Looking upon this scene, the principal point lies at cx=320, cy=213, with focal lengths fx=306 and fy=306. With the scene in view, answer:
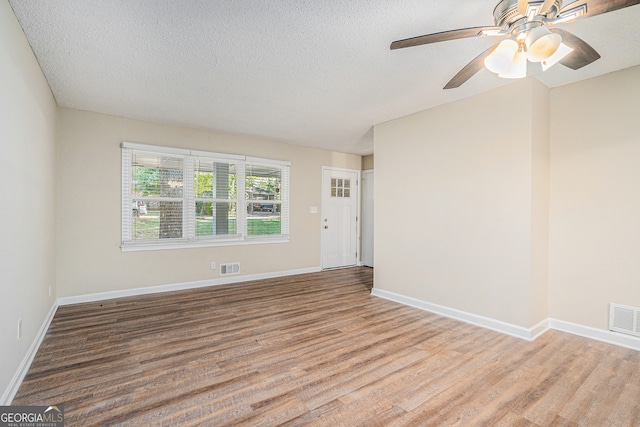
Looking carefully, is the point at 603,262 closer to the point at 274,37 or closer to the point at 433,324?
the point at 433,324

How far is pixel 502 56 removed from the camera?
6.10 ft

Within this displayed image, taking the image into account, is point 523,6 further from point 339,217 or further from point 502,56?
point 339,217

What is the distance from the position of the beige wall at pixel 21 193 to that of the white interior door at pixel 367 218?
5199 millimetres

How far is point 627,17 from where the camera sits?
2004 mm

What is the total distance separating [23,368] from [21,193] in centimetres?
125

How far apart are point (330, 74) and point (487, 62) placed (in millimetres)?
1352

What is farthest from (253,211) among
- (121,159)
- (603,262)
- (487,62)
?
(603,262)

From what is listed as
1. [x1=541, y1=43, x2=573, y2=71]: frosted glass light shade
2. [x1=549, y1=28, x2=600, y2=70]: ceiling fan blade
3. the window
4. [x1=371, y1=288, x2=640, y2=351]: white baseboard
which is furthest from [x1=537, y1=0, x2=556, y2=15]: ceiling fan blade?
the window

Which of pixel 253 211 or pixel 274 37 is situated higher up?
pixel 274 37

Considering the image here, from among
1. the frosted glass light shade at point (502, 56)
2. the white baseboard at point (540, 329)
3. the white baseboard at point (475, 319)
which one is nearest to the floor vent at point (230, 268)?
the white baseboard at point (475, 319)

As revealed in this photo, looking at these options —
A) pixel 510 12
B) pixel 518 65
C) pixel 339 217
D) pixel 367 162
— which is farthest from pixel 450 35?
pixel 367 162

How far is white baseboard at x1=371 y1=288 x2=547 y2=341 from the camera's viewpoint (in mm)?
2945

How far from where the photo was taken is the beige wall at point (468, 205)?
2.97 meters

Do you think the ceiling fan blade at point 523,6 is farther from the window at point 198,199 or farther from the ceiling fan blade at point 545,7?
the window at point 198,199
